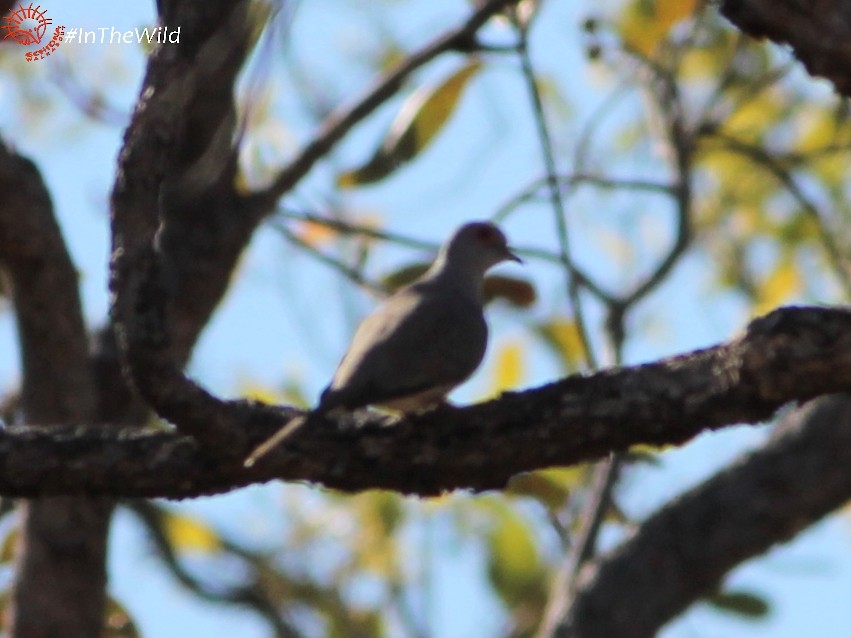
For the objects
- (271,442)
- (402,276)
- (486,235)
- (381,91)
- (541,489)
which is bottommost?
(271,442)

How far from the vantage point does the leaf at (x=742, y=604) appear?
20.6 ft

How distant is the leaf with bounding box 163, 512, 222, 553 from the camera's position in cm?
617

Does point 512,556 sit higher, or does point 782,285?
point 782,285

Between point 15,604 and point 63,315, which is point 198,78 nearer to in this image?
point 63,315

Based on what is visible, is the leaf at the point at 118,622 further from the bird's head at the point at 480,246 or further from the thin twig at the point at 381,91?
the bird's head at the point at 480,246

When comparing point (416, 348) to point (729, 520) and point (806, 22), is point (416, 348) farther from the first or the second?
point (806, 22)

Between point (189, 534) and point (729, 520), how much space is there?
7.87ft

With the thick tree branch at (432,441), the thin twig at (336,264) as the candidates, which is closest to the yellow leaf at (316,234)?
the thin twig at (336,264)

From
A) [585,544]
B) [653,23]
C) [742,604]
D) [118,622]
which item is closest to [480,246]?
[653,23]

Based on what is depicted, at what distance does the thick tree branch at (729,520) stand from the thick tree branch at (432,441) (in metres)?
2.25

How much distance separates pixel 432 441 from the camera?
131 inches

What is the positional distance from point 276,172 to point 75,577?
1.82 meters

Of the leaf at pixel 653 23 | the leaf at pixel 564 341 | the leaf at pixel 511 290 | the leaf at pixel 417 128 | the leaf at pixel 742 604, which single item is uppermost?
the leaf at pixel 653 23

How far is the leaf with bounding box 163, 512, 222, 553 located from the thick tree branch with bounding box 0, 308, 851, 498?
287 cm
